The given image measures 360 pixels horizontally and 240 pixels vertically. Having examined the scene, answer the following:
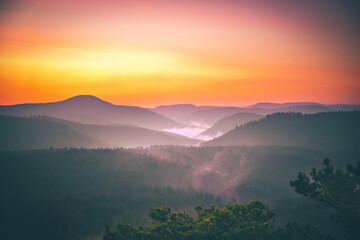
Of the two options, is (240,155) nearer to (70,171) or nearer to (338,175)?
(70,171)

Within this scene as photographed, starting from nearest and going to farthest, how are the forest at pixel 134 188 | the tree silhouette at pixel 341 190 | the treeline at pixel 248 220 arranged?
the treeline at pixel 248 220 < the tree silhouette at pixel 341 190 < the forest at pixel 134 188

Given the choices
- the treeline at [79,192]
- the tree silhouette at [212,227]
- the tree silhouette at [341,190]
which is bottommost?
the treeline at [79,192]

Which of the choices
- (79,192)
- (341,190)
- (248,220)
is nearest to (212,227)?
(248,220)

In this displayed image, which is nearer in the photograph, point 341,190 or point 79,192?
point 341,190

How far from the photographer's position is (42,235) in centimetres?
→ 8194

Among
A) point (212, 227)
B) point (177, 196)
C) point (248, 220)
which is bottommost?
point (177, 196)

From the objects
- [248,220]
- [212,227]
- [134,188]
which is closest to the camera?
[212,227]

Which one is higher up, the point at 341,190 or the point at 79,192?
the point at 341,190

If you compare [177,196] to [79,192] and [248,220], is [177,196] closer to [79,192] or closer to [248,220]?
[79,192]

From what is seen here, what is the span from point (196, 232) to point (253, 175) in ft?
446

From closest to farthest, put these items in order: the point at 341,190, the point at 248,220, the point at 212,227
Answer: the point at 212,227 → the point at 248,220 → the point at 341,190

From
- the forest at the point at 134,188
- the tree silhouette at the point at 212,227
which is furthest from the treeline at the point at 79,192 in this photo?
the tree silhouette at the point at 212,227

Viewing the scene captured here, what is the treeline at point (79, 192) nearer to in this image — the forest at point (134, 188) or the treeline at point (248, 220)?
the forest at point (134, 188)

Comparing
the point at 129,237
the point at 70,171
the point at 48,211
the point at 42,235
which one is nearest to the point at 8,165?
the point at 70,171
